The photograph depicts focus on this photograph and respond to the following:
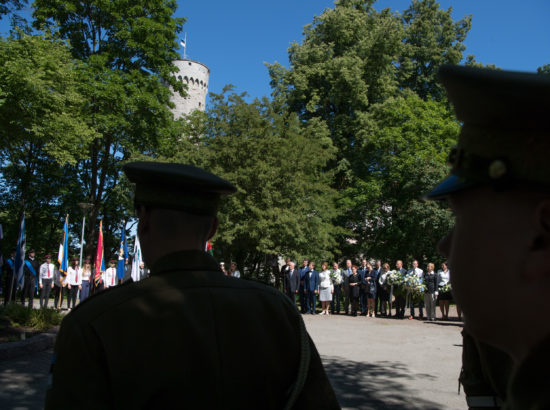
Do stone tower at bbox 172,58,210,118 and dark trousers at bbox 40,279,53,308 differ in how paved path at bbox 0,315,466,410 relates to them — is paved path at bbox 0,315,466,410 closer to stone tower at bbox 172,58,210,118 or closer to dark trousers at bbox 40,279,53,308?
dark trousers at bbox 40,279,53,308

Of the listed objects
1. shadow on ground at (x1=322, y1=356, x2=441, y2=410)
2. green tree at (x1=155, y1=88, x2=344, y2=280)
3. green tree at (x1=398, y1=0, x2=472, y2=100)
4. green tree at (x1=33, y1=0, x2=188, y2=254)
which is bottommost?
shadow on ground at (x1=322, y1=356, x2=441, y2=410)

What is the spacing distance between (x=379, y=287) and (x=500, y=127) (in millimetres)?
16578

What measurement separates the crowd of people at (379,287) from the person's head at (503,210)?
14398 millimetres

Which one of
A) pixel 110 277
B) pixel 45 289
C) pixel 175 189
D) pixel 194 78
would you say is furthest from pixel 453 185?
pixel 194 78

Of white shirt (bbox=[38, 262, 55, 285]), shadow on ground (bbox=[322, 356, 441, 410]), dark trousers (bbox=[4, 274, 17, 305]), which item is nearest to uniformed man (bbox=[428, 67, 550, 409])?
shadow on ground (bbox=[322, 356, 441, 410])

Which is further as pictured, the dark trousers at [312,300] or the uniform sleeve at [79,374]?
the dark trousers at [312,300]

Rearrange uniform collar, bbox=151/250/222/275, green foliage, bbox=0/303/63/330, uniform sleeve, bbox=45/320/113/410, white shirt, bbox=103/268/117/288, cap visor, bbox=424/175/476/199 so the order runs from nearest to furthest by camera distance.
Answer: cap visor, bbox=424/175/476/199, uniform sleeve, bbox=45/320/113/410, uniform collar, bbox=151/250/222/275, green foliage, bbox=0/303/63/330, white shirt, bbox=103/268/117/288

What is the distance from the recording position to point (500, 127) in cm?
88

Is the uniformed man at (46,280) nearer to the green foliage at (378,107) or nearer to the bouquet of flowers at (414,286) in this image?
the bouquet of flowers at (414,286)

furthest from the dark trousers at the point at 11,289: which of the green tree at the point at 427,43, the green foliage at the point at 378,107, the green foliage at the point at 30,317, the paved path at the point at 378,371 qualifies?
the green tree at the point at 427,43

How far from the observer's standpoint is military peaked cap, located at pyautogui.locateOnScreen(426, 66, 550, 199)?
819mm

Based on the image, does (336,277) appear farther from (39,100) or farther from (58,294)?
(39,100)

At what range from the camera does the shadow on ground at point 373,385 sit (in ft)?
18.2

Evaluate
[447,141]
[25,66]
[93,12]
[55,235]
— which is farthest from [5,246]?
[447,141]
